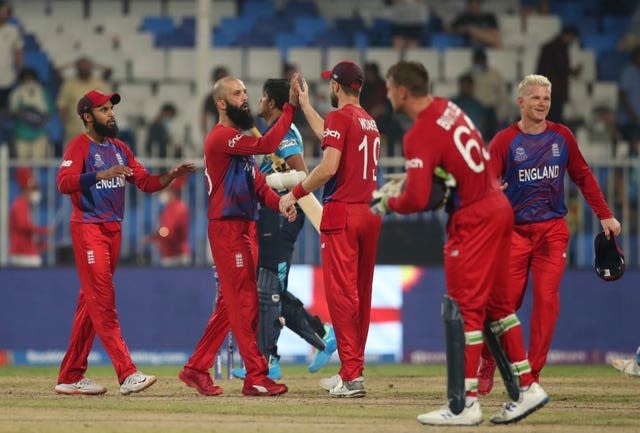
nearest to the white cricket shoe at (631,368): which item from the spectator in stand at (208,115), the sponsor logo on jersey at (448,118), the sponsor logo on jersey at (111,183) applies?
the sponsor logo on jersey at (448,118)

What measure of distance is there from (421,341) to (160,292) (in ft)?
10.3

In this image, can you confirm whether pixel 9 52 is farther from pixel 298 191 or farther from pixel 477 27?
pixel 298 191

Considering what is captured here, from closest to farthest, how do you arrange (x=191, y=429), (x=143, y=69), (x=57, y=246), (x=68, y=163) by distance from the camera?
(x=191, y=429) → (x=68, y=163) → (x=57, y=246) → (x=143, y=69)

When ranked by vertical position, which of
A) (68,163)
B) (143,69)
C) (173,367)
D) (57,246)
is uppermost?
(143,69)

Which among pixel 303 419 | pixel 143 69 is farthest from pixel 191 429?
pixel 143 69

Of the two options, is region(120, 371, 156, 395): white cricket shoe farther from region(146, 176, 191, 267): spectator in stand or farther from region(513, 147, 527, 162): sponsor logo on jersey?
region(146, 176, 191, 267): spectator in stand

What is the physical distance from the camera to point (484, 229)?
27.3ft

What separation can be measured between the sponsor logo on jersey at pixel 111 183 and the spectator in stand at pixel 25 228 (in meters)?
5.53

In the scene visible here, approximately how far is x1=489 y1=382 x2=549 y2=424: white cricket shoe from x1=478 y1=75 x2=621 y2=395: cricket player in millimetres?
1524

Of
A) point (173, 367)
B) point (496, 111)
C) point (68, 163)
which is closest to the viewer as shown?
point (68, 163)

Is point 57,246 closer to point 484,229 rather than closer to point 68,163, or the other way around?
point 68,163

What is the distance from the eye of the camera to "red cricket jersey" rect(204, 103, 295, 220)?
9.98m

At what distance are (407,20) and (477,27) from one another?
1.20 m

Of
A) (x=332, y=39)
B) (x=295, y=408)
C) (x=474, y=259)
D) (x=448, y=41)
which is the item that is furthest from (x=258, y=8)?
(x=474, y=259)
